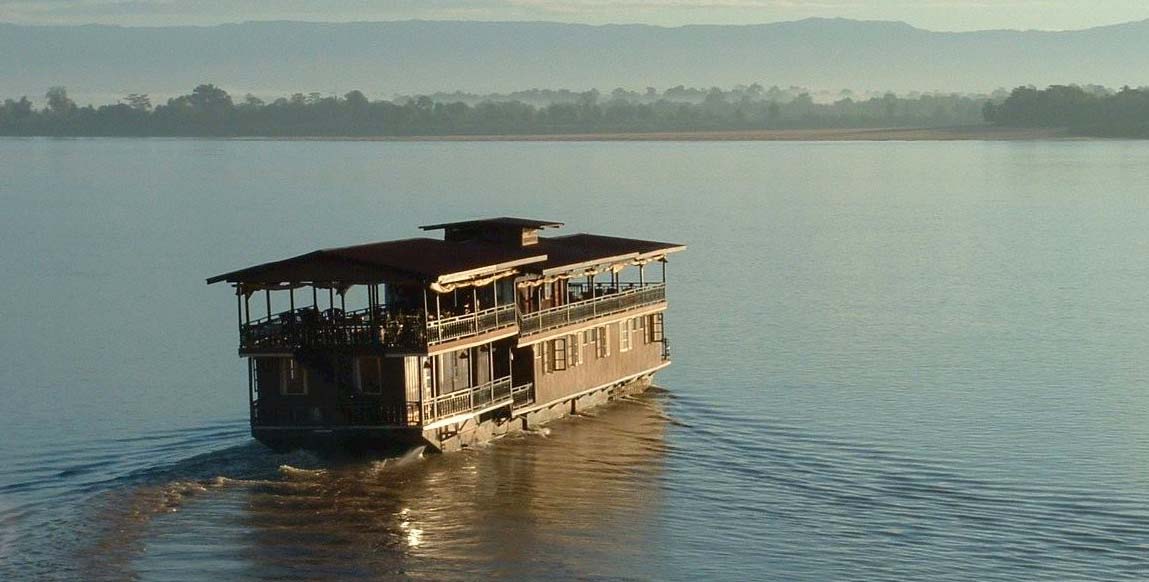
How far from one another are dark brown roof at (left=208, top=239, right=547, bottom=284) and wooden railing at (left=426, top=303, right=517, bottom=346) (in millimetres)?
1123

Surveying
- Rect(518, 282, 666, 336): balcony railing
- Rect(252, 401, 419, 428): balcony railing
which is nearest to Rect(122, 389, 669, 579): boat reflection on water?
Rect(252, 401, 419, 428): balcony railing

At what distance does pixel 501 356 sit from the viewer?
5312cm

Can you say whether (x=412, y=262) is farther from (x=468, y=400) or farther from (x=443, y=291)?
(x=468, y=400)

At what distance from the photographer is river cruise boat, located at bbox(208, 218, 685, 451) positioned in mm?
48500

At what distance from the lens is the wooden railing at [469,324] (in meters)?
48.7

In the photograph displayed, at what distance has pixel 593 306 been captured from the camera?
5709 cm

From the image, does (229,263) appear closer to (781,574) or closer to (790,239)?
(790,239)

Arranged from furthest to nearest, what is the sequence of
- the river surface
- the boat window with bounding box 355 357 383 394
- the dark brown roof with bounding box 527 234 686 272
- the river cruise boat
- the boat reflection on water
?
the dark brown roof with bounding box 527 234 686 272, the boat window with bounding box 355 357 383 394, the river cruise boat, the river surface, the boat reflection on water

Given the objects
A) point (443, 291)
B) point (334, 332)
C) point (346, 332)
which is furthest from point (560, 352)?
point (334, 332)

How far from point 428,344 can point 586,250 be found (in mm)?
12068

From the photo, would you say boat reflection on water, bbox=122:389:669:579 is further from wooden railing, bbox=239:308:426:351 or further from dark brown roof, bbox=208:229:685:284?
dark brown roof, bbox=208:229:685:284

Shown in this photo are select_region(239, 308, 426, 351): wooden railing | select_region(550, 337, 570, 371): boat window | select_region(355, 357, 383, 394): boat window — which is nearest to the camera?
select_region(239, 308, 426, 351): wooden railing

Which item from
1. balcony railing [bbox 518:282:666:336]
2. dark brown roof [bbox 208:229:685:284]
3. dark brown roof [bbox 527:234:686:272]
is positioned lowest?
balcony railing [bbox 518:282:666:336]

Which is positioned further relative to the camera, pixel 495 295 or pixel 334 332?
pixel 495 295
